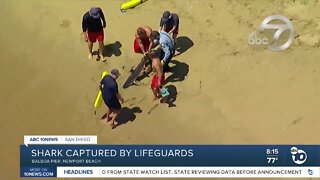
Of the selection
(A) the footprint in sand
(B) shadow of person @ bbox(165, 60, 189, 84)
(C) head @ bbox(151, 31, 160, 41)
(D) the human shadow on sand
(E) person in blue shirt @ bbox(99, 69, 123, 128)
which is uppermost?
(A) the footprint in sand

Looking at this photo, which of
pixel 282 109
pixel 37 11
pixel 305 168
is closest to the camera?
pixel 305 168

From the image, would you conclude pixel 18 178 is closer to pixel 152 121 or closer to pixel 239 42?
pixel 152 121

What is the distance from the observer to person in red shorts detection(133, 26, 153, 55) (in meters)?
9.91

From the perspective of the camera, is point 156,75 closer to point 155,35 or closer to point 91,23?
point 155,35

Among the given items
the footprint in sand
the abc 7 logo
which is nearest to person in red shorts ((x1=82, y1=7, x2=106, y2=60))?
the footprint in sand

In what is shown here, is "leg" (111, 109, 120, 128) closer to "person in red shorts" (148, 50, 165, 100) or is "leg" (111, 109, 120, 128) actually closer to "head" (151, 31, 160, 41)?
"person in red shorts" (148, 50, 165, 100)

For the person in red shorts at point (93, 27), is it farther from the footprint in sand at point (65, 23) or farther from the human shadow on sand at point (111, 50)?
the footprint in sand at point (65, 23)

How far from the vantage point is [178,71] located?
Answer: 10.5 meters

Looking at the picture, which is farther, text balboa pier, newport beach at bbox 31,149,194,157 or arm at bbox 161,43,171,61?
arm at bbox 161,43,171,61

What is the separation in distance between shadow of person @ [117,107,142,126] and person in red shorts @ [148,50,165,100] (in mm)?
439

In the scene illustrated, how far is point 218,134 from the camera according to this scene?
9.41 meters

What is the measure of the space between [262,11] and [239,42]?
3.05ft

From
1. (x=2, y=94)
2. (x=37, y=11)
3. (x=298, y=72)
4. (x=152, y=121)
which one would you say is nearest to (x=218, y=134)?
(x=152, y=121)

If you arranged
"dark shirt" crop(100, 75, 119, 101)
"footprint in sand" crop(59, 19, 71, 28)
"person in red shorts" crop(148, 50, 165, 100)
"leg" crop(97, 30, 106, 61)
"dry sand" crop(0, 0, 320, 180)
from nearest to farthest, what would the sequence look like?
"dark shirt" crop(100, 75, 119, 101) < "dry sand" crop(0, 0, 320, 180) < "person in red shorts" crop(148, 50, 165, 100) < "leg" crop(97, 30, 106, 61) < "footprint in sand" crop(59, 19, 71, 28)
